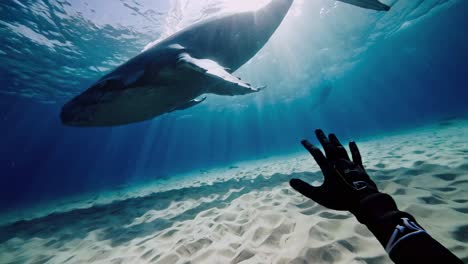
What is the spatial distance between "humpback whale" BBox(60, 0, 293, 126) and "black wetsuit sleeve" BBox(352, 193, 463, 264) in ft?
8.05

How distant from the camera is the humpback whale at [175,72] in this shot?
4.00m

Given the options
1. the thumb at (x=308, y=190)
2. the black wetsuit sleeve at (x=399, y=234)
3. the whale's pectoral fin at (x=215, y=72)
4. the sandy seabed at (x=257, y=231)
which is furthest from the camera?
the whale's pectoral fin at (x=215, y=72)

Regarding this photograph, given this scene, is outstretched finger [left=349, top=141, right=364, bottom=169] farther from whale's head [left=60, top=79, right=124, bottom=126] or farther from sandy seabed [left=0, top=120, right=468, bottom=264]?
whale's head [left=60, top=79, right=124, bottom=126]

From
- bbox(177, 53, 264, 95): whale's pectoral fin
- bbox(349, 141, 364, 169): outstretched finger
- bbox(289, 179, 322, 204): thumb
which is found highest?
bbox(177, 53, 264, 95): whale's pectoral fin

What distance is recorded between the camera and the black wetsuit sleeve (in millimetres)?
1060

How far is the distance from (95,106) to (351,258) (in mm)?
4893

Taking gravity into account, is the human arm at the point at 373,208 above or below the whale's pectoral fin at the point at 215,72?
below

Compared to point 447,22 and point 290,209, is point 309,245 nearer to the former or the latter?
point 290,209

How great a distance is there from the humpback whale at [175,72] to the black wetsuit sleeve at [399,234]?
2455mm

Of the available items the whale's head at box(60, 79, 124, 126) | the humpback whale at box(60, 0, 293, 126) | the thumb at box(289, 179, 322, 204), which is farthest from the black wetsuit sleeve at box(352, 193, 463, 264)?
the whale's head at box(60, 79, 124, 126)

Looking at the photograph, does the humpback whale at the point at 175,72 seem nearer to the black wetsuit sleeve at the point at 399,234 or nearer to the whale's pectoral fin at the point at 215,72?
the whale's pectoral fin at the point at 215,72

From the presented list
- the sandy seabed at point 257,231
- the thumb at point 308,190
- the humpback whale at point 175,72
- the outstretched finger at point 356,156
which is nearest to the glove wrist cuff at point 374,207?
the thumb at point 308,190

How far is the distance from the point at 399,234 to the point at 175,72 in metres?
4.18

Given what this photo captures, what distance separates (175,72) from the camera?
422 cm
